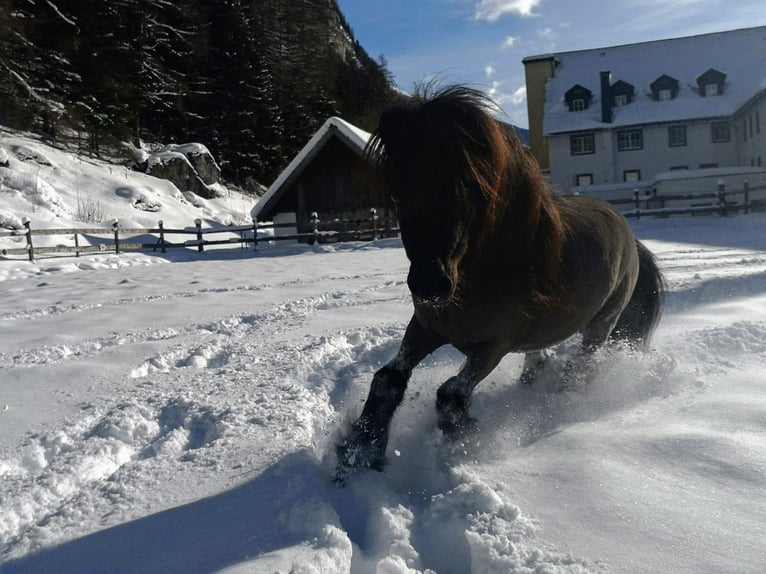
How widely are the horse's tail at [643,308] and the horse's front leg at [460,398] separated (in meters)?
2.20

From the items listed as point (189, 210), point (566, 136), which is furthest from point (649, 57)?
point (189, 210)

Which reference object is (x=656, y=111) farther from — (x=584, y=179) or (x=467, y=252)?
(x=467, y=252)

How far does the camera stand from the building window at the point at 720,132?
3161 cm

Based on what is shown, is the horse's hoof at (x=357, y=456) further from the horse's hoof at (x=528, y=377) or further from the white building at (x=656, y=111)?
the white building at (x=656, y=111)

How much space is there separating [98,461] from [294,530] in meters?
1.30

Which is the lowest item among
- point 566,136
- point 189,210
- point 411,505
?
point 411,505

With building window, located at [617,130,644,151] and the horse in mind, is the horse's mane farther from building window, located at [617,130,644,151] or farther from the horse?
building window, located at [617,130,644,151]

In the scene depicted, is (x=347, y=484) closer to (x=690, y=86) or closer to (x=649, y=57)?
(x=690, y=86)

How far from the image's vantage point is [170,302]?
7.60 meters

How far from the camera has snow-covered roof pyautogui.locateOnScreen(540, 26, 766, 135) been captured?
31.9 m

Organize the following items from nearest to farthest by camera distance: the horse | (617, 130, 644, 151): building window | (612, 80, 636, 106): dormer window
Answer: the horse
(617, 130, 644, 151): building window
(612, 80, 636, 106): dormer window

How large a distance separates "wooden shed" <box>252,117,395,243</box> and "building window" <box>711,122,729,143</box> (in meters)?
22.7

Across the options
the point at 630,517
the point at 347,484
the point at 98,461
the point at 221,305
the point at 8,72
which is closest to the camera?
the point at 630,517

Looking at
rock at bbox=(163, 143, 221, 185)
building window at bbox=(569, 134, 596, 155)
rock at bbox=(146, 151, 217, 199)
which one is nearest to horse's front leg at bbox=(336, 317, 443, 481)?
rock at bbox=(146, 151, 217, 199)
